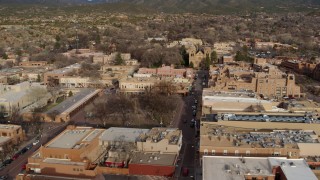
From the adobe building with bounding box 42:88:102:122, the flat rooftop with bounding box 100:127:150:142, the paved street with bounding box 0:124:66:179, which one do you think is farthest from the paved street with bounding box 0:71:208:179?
the flat rooftop with bounding box 100:127:150:142

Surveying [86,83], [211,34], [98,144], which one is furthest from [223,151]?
[211,34]

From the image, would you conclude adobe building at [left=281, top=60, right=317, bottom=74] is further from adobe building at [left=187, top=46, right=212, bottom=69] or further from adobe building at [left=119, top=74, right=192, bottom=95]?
adobe building at [left=119, top=74, right=192, bottom=95]

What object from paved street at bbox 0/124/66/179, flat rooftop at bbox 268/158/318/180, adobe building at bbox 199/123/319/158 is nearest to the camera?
flat rooftop at bbox 268/158/318/180

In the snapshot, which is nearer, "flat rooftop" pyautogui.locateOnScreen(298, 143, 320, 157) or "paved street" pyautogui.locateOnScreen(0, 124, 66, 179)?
"flat rooftop" pyautogui.locateOnScreen(298, 143, 320, 157)

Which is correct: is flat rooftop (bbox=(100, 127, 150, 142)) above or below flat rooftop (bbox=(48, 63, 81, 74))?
below

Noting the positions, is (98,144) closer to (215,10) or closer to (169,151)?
(169,151)

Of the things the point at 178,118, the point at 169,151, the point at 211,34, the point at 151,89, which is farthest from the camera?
the point at 211,34

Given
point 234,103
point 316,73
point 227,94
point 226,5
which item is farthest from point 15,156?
point 226,5

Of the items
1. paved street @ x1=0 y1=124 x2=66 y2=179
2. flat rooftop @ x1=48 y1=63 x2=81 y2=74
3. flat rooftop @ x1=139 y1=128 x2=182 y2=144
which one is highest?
flat rooftop @ x1=48 y1=63 x2=81 y2=74
